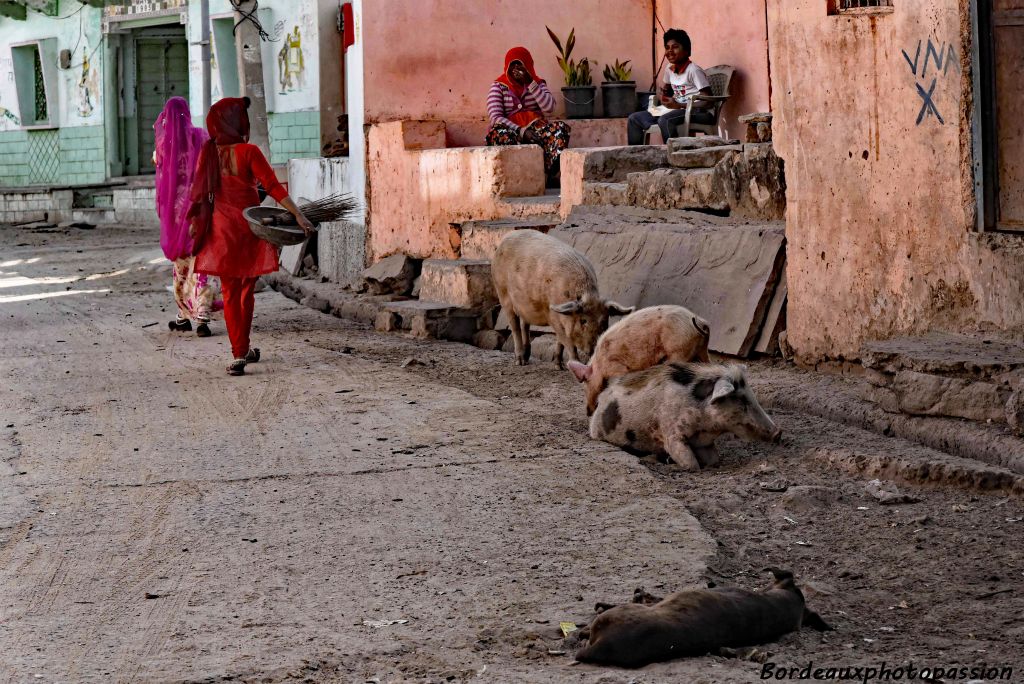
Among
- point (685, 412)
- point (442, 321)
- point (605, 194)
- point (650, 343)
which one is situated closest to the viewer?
point (685, 412)

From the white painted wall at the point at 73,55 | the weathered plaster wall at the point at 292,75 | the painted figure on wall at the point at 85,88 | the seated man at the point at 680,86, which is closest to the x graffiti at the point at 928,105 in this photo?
the seated man at the point at 680,86

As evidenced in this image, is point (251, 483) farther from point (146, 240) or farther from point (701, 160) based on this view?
point (146, 240)

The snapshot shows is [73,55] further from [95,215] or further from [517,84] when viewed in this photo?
[517,84]

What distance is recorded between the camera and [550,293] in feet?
25.3

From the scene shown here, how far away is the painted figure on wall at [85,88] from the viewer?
23844mm

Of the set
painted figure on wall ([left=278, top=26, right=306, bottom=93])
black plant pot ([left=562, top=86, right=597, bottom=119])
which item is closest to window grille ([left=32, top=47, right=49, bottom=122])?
painted figure on wall ([left=278, top=26, right=306, bottom=93])

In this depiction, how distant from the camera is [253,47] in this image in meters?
14.6

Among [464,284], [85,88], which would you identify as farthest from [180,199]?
[85,88]

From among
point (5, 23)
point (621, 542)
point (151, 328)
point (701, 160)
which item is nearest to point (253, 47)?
point (151, 328)

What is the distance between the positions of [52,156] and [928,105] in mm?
22112

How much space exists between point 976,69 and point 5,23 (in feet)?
79.0

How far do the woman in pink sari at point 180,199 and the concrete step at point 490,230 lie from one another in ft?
7.04

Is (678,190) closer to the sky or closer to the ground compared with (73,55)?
closer to the ground

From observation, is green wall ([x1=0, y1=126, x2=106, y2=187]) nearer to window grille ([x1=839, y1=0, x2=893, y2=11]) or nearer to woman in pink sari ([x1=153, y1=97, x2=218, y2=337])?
woman in pink sari ([x1=153, y1=97, x2=218, y2=337])
